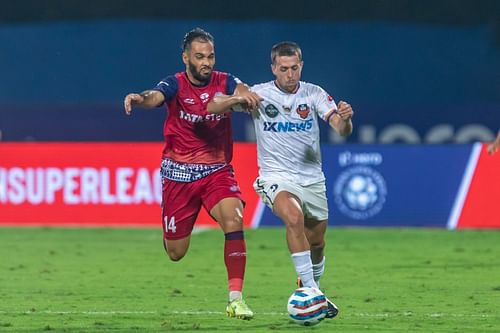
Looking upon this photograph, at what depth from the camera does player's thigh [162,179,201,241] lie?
1030 centimetres

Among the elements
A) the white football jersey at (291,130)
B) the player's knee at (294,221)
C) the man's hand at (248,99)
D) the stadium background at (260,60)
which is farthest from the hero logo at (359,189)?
the player's knee at (294,221)

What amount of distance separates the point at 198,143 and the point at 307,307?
1.77 m

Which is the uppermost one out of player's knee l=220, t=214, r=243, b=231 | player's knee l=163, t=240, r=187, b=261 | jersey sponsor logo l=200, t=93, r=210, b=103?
jersey sponsor logo l=200, t=93, r=210, b=103

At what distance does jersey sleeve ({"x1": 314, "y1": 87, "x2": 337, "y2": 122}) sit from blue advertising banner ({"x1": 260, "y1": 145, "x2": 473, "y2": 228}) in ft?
25.2

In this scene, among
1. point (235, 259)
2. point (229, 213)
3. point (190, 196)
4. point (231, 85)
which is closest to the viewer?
point (235, 259)

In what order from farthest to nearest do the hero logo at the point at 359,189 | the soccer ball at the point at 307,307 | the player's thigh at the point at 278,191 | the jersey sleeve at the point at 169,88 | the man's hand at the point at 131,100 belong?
the hero logo at the point at 359,189 → the jersey sleeve at the point at 169,88 → the player's thigh at the point at 278,191 → the man's hand at the point at 131,100 → the soccer ball at the point at 307,307

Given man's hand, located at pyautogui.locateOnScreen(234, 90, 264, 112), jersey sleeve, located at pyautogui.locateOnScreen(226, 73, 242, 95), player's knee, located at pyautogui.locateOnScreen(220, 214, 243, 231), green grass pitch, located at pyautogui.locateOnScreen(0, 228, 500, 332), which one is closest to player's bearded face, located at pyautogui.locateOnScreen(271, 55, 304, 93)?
man's hand, located at pyautogui.locateOnScreen(234, 90, 264, 112)

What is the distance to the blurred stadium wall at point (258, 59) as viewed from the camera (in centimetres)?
2189

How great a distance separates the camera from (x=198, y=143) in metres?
10.2

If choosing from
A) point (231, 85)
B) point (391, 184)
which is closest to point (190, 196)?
point (231, 85)

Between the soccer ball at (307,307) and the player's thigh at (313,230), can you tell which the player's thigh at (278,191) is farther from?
the soccer ball at (307,307)

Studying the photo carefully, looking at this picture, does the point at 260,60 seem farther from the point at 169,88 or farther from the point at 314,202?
the point at 314,202

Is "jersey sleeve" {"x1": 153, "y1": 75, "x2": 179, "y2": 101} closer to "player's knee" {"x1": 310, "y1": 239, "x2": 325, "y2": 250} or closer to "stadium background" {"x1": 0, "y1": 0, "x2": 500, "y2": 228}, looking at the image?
"player's knee" {"x1": 310, "y1": 239, "x2": 325, "y2": 250}

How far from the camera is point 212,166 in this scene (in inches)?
400
